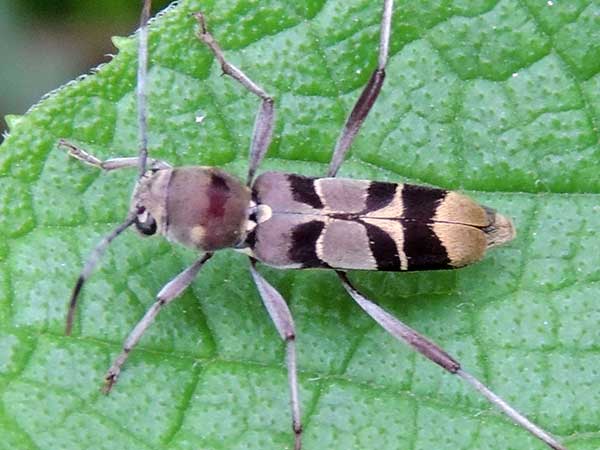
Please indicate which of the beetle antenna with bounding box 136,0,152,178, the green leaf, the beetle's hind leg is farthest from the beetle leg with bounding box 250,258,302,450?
the beetle antenna with bounding box 136,0,152,178

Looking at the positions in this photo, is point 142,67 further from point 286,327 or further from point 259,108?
point 286,327

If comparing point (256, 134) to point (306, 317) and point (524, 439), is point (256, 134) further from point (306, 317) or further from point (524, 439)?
point (524, 439)

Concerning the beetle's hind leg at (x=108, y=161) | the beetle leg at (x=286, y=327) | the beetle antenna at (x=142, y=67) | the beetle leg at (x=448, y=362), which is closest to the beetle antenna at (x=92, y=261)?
the beetle's hind leg at (x=108, y=161)

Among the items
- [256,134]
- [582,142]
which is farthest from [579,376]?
[256,134]

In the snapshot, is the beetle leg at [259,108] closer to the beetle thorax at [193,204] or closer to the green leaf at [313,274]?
the green leaf at [313,274]

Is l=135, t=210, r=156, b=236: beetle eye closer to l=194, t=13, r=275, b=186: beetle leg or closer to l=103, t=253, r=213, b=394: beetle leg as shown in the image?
l=103, t=253, r=213, b=394: beetle leg
